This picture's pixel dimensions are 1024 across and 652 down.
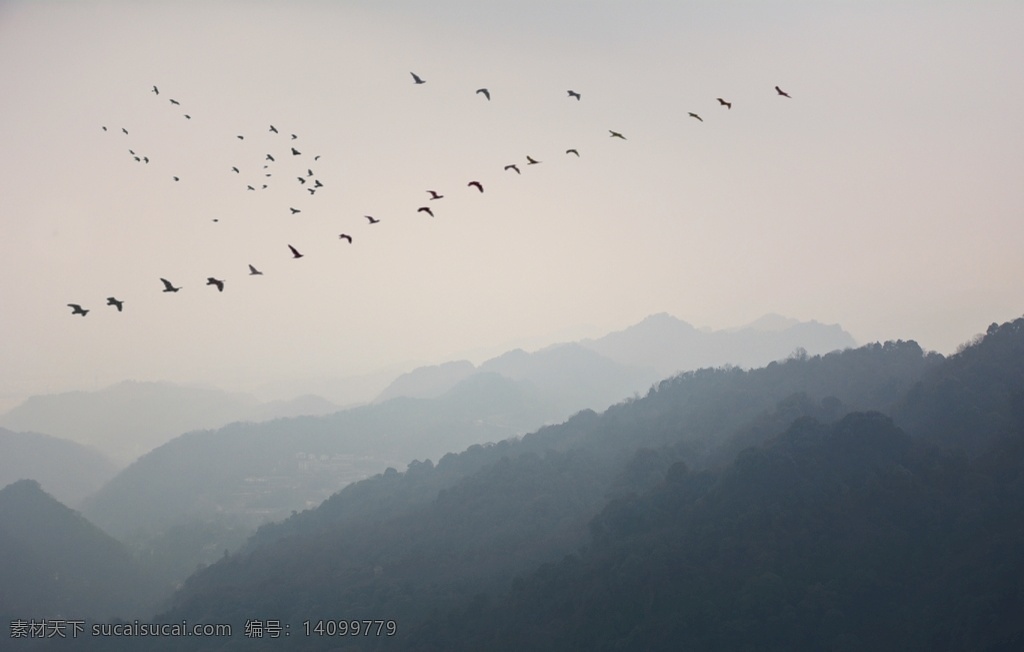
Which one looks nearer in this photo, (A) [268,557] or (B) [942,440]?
(B) [942,440]

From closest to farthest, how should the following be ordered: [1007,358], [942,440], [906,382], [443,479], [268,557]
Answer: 1. [942,440]
2. [1007,358]
3. [268,557]
4. [906,382]
5. [443,479]

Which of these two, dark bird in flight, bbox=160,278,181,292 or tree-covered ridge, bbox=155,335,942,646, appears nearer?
dark bird in flight, bbox=160,278,181,292

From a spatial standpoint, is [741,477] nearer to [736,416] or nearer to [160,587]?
[736,416]

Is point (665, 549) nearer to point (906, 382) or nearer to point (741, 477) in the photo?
point (741, 477)

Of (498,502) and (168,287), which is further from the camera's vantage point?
(498,502)

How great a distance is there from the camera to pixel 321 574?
114 meters

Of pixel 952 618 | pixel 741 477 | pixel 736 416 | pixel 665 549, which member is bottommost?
pixel 952 618

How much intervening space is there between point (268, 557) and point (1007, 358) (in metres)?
123

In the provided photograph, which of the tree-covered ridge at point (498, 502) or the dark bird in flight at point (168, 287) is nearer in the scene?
the dark bird in flight at point (168, 287)

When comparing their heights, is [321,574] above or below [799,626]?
above

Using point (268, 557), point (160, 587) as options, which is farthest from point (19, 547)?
point (268, 557)

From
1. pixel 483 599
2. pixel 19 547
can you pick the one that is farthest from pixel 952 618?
pixel 19 547

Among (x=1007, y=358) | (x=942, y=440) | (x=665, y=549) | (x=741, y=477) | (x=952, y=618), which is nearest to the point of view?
(x=952, y=618)

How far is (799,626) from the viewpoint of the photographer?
74812 mm
